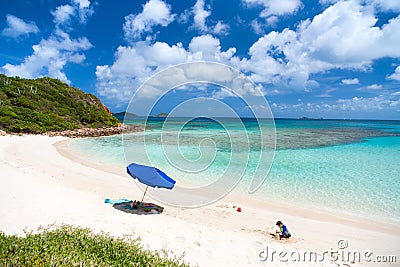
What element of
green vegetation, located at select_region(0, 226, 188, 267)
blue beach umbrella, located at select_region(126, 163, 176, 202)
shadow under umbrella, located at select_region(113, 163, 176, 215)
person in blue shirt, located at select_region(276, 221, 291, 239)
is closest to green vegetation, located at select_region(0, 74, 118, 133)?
shadow under umbrella, located at select_region(113, 163, 176, 215)

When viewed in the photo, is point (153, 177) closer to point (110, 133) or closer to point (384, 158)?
point (384, 158)

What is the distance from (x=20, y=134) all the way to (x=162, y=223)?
2985 cm

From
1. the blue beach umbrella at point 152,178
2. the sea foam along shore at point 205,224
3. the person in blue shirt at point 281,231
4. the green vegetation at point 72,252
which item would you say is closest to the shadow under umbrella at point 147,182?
the blue beach umbrella at point 152,178

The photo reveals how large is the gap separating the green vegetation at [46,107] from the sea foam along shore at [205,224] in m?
25.5

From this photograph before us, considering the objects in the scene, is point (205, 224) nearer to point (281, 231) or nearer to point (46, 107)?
point (281, 231)

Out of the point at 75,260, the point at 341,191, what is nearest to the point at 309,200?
the point at 341,191

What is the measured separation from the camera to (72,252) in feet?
14.4

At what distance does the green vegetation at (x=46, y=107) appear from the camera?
32.0 metres

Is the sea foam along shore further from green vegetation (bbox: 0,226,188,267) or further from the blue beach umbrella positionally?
the blue beach umbrella

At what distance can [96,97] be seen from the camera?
60.7 meters

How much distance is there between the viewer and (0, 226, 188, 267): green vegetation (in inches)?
152

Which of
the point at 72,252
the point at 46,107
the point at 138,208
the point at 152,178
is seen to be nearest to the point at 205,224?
the point at 152,178

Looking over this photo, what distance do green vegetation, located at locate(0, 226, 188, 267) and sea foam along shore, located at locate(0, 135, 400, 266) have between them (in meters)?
0.91

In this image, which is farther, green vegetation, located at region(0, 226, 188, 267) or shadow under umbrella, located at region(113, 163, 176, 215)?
shadow under umbrella, located at region(113, 163, 176, 215)
